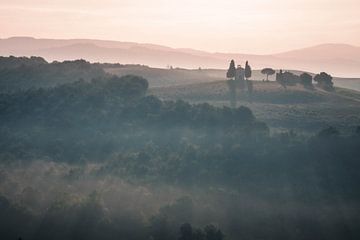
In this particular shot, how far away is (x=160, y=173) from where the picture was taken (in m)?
65.2

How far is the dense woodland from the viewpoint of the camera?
162 feet

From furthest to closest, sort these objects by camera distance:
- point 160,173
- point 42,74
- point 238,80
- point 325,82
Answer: point 325,82 → point 42,74 → point 238,80 → point 160,173

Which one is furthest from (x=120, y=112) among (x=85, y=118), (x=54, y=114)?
(x=54, y=114)

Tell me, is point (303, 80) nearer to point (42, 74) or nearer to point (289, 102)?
point (289, 102)

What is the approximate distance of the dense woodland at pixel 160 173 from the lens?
49312 millimetres

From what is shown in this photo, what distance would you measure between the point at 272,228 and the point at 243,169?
14.2 meters

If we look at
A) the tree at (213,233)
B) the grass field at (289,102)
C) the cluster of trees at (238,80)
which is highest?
the cluster of trees at (238,80)

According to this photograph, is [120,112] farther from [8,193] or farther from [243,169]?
[8,193]

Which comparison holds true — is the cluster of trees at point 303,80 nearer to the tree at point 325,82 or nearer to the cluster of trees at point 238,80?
the tree at point 325,82

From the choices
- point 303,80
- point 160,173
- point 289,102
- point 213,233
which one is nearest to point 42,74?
point 289,102

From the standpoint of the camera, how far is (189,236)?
4641cm

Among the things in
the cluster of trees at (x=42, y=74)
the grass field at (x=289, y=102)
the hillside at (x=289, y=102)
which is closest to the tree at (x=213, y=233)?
the grass field at (x=289, y=102)

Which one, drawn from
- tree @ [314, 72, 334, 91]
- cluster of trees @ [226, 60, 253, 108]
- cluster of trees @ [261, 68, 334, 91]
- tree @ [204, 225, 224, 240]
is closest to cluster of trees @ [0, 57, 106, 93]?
cluster of trees @ [226, 60, 253, 108]

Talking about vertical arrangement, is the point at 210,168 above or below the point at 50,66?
below
